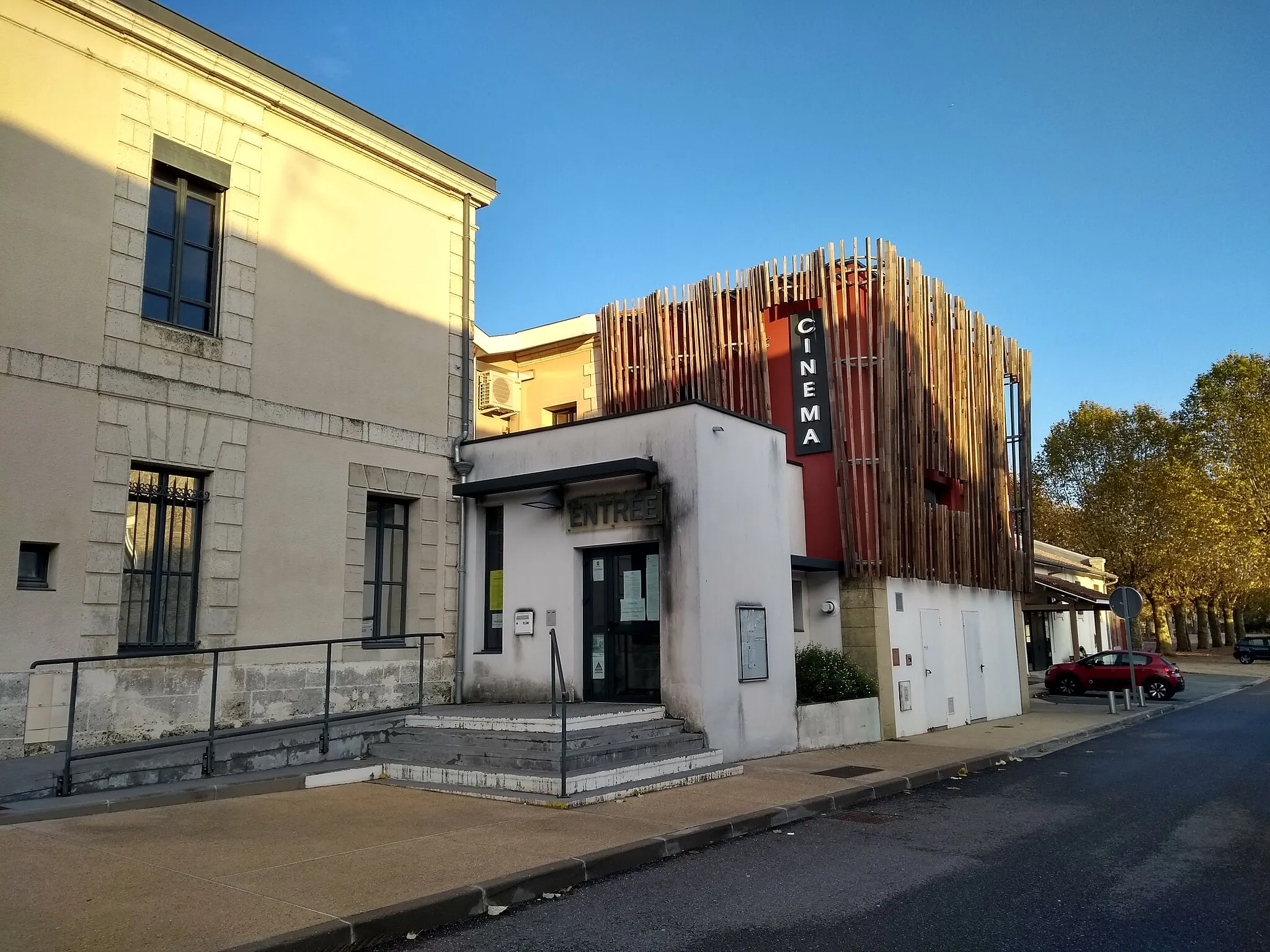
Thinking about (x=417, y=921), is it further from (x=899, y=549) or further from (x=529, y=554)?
(x=899, y=549)

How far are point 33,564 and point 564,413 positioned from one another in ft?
45.0

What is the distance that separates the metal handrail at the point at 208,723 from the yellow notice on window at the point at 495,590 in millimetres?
1713

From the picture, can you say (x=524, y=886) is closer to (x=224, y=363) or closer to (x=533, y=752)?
(x=533, y=752)

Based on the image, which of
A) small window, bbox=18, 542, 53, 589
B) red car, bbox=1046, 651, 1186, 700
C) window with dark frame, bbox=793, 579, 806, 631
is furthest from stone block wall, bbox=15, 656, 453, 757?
red car, bbox=1046, 651, 1186, 700

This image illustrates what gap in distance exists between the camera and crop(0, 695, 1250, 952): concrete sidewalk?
514 centimetres

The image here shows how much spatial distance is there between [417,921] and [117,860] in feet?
8.09

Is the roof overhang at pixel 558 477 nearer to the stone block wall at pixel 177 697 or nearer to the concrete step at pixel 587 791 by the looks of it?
the stone block wall at pixel 177 697

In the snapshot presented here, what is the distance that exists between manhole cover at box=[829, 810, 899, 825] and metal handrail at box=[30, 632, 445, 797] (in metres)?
5.17

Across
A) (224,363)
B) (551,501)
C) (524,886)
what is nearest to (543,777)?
(524,886)

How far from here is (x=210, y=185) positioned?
11727 millimetres

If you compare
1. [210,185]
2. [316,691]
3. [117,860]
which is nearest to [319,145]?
[210,185]

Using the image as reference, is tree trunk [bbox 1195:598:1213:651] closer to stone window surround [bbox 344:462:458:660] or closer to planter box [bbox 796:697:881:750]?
planter box [bbox 796:697:881:750]

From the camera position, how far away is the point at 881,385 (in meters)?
16.3

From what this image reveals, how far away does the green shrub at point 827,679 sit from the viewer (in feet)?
48.8
